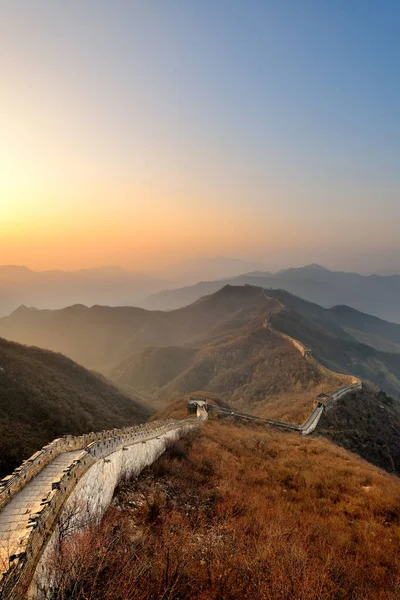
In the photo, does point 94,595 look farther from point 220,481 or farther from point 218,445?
point 218,445

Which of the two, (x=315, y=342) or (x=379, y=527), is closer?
(x=379, y=527)

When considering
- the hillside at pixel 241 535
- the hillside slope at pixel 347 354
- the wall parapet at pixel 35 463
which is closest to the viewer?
the hillside at pixel 241 535

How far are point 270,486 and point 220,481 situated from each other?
2.54 m

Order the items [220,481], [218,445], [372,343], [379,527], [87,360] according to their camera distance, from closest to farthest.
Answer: [379,527], [220,481], [218,445], [87,360], [372,343]

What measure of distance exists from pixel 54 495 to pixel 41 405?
24514 millimetres

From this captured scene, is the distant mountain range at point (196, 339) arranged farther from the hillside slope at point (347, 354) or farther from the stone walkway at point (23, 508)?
the stone walkway at point (23, 508)

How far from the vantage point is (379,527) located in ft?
38.6

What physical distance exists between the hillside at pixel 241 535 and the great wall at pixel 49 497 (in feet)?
1.62

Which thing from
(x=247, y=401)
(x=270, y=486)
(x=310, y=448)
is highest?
(x=270, y=486)

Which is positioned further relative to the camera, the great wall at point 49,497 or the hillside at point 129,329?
the hillside at point 129,329

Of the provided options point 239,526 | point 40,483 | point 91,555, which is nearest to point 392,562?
point 239,526

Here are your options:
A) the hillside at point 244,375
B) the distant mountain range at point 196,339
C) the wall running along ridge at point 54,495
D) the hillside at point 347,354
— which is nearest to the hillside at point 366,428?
the hillside at point 244,375

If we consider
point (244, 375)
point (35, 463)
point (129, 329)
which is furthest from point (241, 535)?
point (129, 329)

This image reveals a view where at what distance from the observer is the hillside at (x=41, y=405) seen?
21.4 metres
